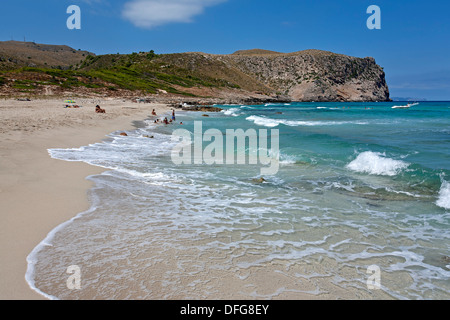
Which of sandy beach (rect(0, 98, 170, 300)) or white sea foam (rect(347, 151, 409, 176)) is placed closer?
sandy beach (rect(0, 98, 170, 300))

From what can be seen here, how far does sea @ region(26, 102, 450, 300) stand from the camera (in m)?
3.65

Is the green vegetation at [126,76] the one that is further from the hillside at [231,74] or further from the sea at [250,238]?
the sea at [250,238]

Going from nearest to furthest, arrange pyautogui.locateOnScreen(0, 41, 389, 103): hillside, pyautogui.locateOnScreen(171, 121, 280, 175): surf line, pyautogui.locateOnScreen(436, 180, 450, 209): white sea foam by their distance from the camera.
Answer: pyautogui.locateOnScreen(436, 180, 450, 209): white sea foam
pyautogui.locateOnScreen(171, 121, 280, 175): surf line
pyautogui.locateOnScreen(0, 41, 389, 103): hillside

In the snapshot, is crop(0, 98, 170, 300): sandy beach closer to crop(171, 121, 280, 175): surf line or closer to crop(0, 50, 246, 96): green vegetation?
crop(171, 121, 280, 175): surf line

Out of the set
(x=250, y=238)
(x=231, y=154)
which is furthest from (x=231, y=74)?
(x=250, y=238)

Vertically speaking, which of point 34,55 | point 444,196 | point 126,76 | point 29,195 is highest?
point 34,55

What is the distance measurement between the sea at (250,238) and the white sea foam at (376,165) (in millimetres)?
205

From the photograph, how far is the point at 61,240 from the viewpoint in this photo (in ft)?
14.8

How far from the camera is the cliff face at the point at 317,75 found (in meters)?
124

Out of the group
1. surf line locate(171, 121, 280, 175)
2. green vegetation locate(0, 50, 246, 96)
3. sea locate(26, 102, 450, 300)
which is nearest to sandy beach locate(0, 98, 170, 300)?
sea locate(26, 102, 450, 300)

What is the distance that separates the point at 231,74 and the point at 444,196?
113 metres

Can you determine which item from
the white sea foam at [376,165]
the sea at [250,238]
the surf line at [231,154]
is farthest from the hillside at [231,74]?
the sea at [250,238]

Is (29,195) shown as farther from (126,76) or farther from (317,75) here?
(317,75)

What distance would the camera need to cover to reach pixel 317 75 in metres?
130
